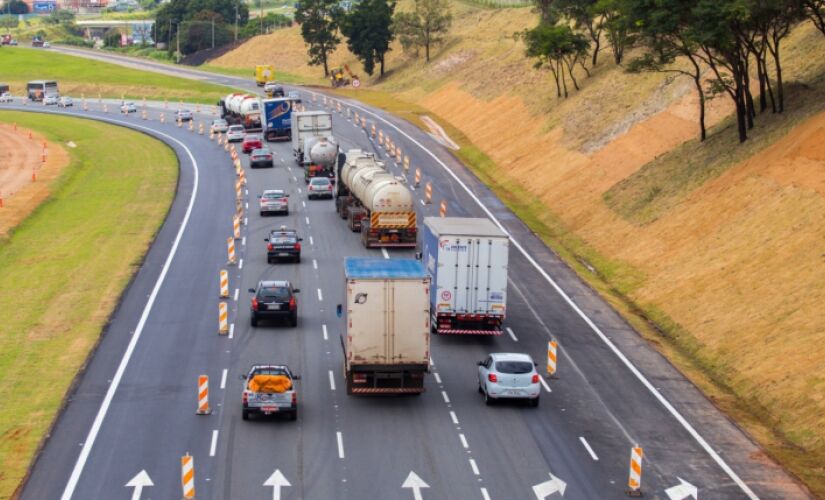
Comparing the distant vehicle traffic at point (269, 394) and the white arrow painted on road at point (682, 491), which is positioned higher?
the distant vehicle traffic at point (269, 394)

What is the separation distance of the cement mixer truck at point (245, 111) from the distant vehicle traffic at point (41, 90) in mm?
48765

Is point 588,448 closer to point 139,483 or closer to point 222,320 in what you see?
point 139,483

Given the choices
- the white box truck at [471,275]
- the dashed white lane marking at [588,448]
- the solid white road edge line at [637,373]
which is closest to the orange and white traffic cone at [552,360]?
the solid white road edge line at [637,373]

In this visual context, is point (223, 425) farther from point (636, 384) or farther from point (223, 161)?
point (223, 161)

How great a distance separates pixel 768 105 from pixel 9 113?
105m

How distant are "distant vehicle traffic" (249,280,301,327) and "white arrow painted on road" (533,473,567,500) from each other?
59.0 feet

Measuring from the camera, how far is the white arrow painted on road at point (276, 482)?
30.1 metres

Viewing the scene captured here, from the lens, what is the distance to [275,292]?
155 ft

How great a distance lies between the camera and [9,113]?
149125 mm

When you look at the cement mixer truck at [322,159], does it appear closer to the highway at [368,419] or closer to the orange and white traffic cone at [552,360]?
the highway at [368,419]

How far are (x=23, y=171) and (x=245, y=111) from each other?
976 inches

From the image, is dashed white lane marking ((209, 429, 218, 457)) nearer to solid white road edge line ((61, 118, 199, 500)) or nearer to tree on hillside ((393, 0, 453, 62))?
solid white road edge line ((61, 118, 199, 500))

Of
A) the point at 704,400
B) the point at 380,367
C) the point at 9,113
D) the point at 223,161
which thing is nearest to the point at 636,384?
the point at 704,400

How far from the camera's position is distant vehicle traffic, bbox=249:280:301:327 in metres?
47.0
